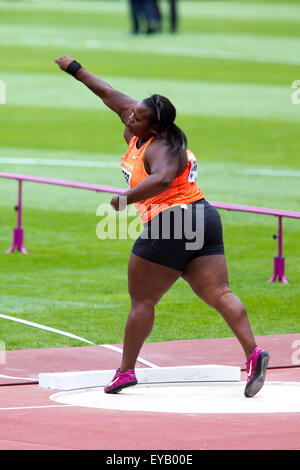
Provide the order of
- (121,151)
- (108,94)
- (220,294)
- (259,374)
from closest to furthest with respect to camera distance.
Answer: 1. (259,374)
2. (220,294)
3. (108,94)
4. (121,151)

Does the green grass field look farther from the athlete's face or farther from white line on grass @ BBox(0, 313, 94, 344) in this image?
the athlete's face

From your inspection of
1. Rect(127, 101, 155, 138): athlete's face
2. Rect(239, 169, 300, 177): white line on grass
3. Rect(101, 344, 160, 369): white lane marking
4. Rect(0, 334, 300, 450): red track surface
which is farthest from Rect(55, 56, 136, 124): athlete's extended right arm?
Rect(239, 169, 300, 177): white line on grass

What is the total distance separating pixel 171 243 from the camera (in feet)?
22.3

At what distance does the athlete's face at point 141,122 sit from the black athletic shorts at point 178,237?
0.51 m

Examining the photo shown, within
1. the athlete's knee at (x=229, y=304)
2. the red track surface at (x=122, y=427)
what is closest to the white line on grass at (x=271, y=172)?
the red track surface at (x=122, y=427)

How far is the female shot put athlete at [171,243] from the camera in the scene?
6.79 m

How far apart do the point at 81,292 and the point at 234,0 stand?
54.1 m

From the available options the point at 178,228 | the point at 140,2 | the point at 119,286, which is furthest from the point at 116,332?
the point at 140,2

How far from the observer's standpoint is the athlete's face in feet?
22.4

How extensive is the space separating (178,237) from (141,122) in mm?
751

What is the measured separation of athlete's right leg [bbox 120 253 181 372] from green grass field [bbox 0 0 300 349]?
1942mm

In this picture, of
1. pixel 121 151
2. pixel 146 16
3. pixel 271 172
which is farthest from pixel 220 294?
pixel 146 16

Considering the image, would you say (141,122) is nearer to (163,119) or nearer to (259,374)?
(163,119)

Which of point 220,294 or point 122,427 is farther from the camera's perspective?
point 220,294
